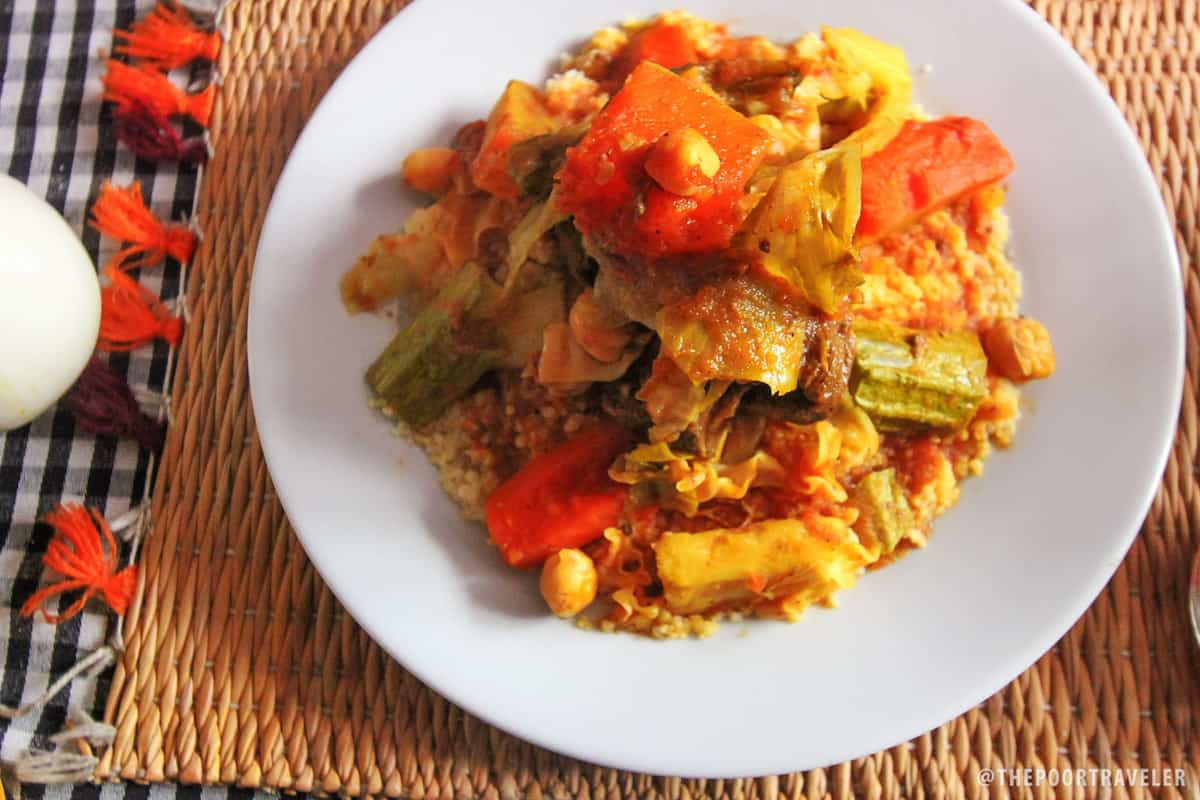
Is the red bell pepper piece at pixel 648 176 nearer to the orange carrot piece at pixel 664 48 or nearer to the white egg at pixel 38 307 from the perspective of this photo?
the orange carrot piece at pixel 664 48

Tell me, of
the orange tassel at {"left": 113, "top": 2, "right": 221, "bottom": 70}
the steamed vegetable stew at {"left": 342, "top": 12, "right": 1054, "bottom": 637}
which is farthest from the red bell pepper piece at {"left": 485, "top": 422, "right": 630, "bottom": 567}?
the orange tassel at {"left": 113, "top": 2, "right": 221, "bottom": 70}

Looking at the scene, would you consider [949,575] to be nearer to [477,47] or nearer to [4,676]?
[477,47]

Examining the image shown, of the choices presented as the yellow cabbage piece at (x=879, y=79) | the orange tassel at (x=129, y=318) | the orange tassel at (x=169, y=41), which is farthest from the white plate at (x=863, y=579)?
the orange tassel at (x=169, y=41)

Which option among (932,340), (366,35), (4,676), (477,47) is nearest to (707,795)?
(932,340)

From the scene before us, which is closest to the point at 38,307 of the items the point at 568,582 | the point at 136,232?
the point at 136,232

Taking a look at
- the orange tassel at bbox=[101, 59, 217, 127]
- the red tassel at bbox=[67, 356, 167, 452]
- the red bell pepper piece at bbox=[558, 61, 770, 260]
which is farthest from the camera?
the orange tassel at bbox=[101, 59, 217, 127]

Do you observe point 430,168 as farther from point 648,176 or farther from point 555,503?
point 555,503

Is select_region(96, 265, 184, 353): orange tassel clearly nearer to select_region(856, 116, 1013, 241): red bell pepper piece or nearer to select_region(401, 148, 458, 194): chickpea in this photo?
select_region(401, 148, 458, 194): chickpea
